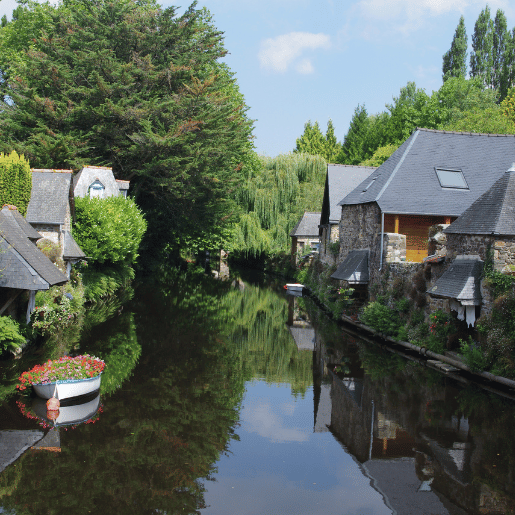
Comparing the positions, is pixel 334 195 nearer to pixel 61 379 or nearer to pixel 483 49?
pixel 61 379

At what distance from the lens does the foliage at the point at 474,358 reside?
12812mm

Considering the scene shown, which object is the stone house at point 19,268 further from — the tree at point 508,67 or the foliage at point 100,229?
the tree at point 508,67

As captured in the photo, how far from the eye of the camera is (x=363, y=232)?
22.7m

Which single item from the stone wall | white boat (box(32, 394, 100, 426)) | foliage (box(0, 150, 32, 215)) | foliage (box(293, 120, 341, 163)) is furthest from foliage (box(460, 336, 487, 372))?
foliage (box(293, 120, 341, 163))

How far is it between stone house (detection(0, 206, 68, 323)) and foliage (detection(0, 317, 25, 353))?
0.73 metres

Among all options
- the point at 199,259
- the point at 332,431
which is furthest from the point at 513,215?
the point at 199,259

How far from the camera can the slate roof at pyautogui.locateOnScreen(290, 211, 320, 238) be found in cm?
3941

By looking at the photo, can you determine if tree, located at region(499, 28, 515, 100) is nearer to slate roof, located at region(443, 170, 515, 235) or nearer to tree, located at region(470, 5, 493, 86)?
tree, located at region(470, 5, 493, 86)

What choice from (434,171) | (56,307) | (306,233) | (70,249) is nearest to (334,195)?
(434,171)

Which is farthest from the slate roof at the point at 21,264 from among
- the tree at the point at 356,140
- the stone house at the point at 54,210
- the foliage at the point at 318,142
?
the foliage at the point at 318,142

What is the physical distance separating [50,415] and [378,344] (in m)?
11.1

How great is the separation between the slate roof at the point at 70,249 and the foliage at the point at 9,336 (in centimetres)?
715

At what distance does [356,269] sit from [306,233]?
1790cm

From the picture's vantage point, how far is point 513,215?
13.4 meters
